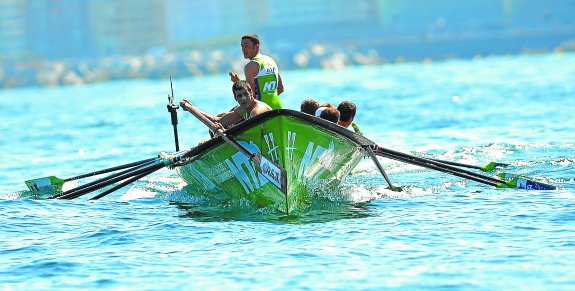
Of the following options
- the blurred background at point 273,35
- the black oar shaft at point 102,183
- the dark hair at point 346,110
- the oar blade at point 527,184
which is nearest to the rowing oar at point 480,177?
the oar blade at point 527,184

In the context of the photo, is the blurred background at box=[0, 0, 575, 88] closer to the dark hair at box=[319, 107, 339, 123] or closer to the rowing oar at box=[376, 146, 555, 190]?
the rowing oar at box=[376, 146, 555, 190]

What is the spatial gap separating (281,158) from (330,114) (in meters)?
1.70

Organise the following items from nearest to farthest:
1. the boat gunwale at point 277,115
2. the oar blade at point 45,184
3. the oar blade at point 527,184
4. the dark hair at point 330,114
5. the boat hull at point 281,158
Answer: the boat gunwale at point 277,115, the boat hull at point 281,158, the dark hair at point 330,114, the oar blade at point 527,184, the oar blade at point 45,184

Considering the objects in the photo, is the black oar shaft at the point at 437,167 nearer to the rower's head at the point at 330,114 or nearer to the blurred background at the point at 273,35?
the rower's head at the point at 330,114

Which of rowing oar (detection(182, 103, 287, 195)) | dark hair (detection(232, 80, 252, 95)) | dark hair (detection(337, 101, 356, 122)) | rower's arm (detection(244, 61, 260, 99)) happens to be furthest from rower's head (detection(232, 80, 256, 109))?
dark hair (detection(337, 101, 356, 122))

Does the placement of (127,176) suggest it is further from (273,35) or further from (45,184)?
(273,35)

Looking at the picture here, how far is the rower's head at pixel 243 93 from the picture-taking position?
545 inches

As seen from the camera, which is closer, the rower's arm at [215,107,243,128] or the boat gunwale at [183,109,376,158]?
the boat gunwale at [183,109,376,158]

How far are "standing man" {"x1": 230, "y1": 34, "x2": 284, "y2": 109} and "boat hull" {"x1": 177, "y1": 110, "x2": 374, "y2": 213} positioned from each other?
1.36m

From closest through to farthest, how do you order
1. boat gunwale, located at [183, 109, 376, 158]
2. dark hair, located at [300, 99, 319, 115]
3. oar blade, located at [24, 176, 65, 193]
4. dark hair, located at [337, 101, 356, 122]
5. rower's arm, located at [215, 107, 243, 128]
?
boat gunwale, located at [183, 109, 376, 158]
rower's arm, located at [215, 107, 243, 128]
dark hair, located at [300, 99, 319, 115]
dark hair, located at [337, 101, 356, 122]
oar blade, located at [24, 176, 65, 193]

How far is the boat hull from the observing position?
1321 centimetres

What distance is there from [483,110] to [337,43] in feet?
384

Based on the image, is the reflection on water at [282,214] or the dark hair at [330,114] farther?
the dark hair at [330,114]

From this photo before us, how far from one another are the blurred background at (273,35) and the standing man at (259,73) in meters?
95.7
